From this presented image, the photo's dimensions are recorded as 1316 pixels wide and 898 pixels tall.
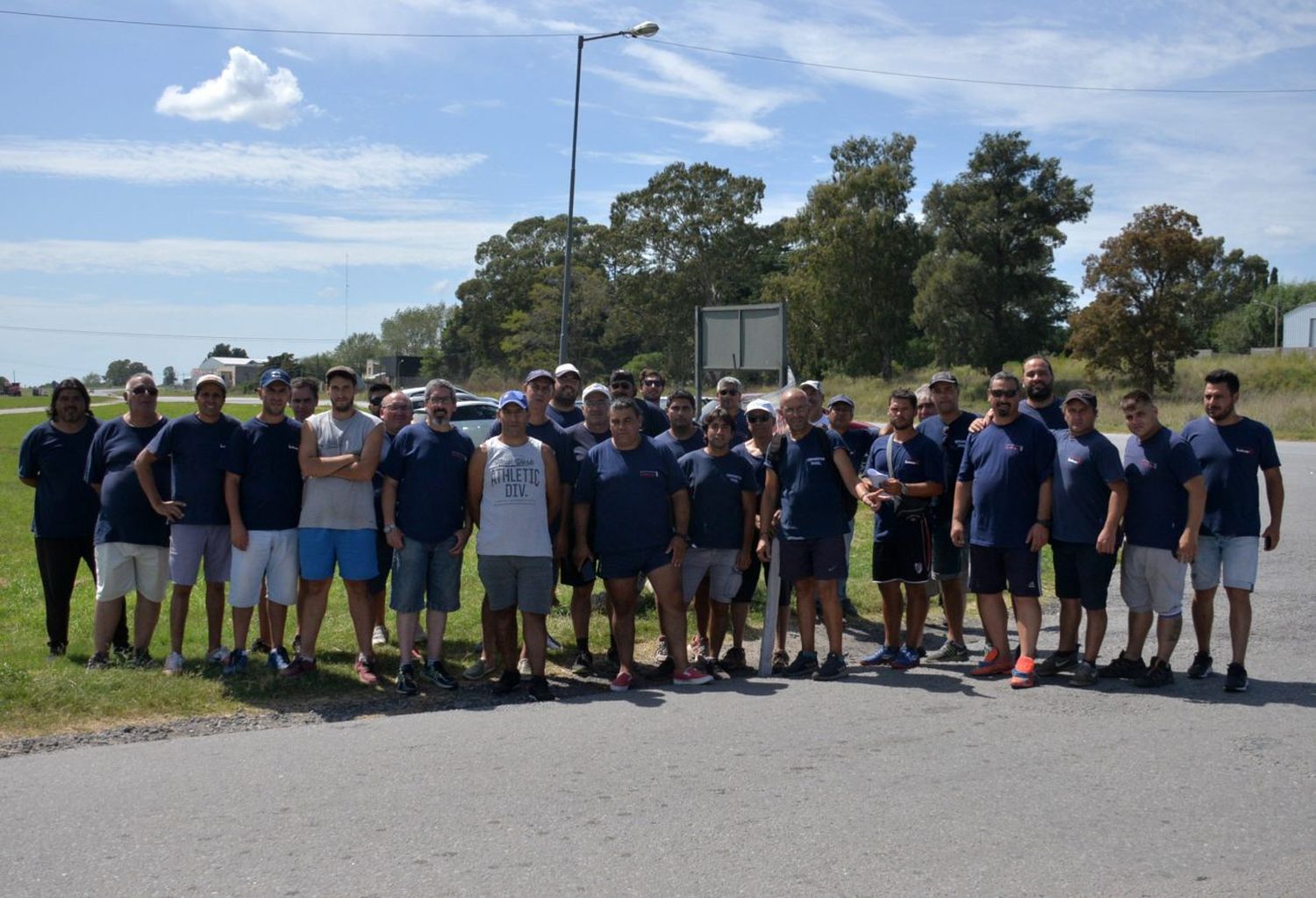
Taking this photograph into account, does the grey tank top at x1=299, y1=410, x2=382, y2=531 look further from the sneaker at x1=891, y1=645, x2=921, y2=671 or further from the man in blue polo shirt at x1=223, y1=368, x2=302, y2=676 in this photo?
the sneaker at x1=891, y1=645, x2=921, y2=671

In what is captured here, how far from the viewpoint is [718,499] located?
800 cm

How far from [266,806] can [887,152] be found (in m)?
61.0

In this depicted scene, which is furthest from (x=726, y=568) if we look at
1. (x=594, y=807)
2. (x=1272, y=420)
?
(x=1272, y=420)

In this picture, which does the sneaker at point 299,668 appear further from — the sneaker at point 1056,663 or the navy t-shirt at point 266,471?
the sneaker at point 1056,663

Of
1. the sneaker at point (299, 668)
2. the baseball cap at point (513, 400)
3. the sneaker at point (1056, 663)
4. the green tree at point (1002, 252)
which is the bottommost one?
the sneaker at point (299, 668)

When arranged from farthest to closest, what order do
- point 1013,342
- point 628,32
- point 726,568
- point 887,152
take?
1. point 887,152
2. point 1013,342
3. point 628,32
4. point 726,568

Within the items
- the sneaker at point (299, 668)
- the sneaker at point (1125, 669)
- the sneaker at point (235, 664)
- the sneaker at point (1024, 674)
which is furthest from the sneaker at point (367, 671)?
the sneaker at point (1125, 669)

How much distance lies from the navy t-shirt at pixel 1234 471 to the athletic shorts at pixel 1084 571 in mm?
675

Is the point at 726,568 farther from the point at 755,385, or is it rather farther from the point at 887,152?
the point at 887,152

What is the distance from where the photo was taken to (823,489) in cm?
791

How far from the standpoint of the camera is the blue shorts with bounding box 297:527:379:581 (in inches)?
301

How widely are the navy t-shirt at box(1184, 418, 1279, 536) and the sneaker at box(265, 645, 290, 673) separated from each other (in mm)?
6082

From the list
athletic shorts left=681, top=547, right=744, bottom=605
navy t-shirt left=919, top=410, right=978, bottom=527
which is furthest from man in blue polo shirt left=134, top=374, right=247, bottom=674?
navy t-shirt left=919, top=410, right=978, bottom=527

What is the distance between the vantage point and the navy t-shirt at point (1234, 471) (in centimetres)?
727
